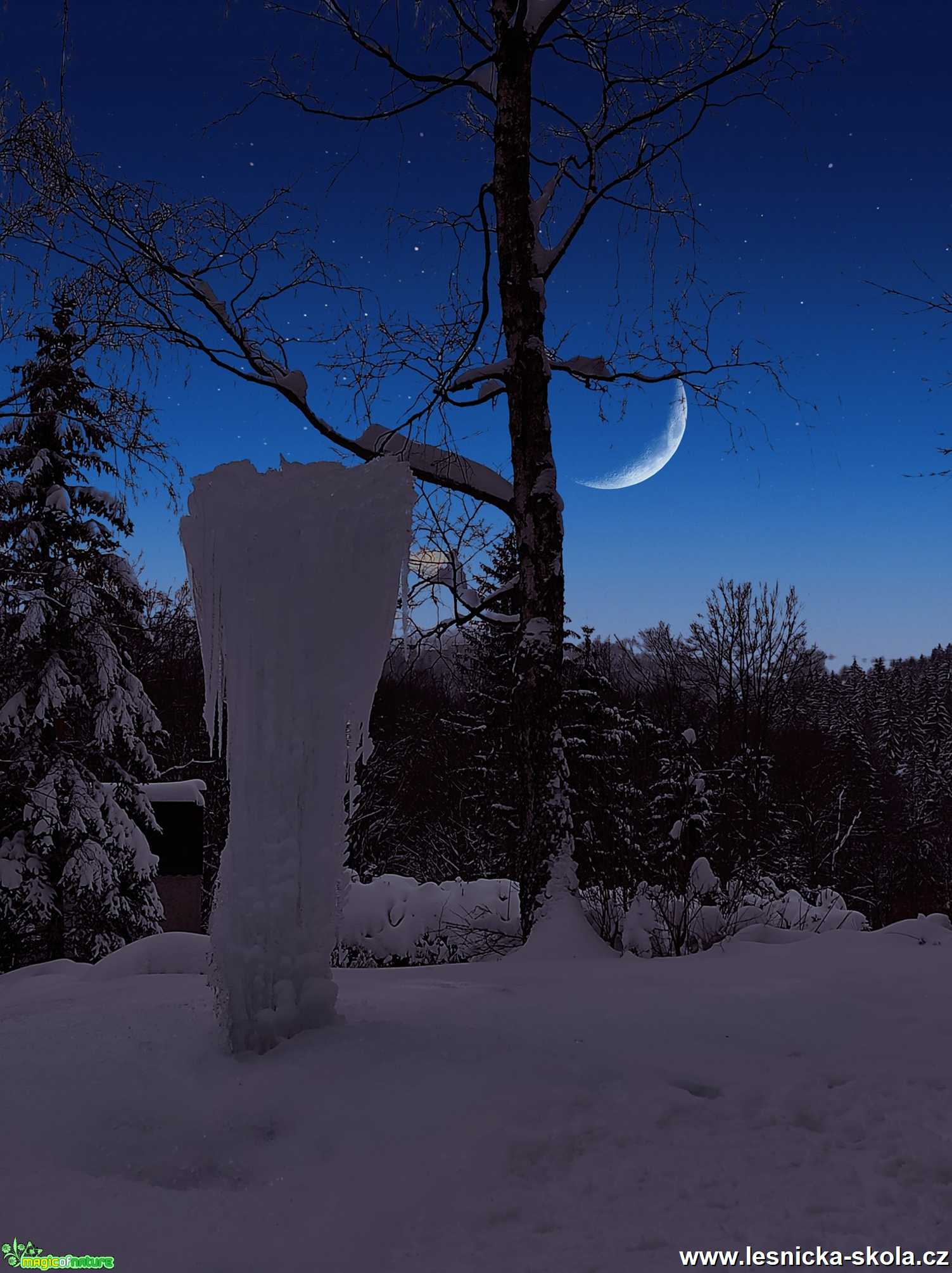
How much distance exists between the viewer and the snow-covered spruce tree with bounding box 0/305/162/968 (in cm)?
1198

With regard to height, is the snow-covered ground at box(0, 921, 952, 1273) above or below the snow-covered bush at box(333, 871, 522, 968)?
above

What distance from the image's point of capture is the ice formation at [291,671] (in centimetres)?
313

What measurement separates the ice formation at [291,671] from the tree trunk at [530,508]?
2471mm

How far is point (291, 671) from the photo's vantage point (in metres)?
3.19

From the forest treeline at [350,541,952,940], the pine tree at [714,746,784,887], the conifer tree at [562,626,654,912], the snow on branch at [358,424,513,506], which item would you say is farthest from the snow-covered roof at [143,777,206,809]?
the snow on branch at [358,424,513,506]

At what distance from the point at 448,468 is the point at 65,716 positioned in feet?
32.0

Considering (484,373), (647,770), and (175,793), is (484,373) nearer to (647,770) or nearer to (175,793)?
(175,793)

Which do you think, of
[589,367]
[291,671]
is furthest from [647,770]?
[291,671]

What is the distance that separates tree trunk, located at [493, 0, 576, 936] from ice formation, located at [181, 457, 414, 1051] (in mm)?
2471

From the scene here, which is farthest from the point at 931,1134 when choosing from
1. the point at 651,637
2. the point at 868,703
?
the point at 868,703

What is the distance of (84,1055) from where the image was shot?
9.76 feet

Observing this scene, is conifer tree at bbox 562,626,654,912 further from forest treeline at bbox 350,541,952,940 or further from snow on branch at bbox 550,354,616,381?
snow on branch at bbox 550,354,616,381

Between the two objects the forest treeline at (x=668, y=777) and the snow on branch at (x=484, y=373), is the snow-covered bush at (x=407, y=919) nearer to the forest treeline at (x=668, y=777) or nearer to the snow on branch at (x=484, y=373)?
the forest treeline at (x=668, y=777)

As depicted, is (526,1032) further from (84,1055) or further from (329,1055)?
(84,1055)
